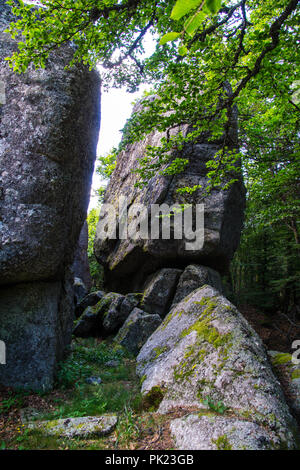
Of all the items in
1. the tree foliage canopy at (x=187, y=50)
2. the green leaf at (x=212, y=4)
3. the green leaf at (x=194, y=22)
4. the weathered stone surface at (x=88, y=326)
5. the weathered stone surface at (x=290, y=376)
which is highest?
the tree foliage canopy at (x=187, y=50)

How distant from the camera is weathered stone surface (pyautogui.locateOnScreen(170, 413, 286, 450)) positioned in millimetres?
2893

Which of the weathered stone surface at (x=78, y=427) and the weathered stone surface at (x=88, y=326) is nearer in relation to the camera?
the weathered stone surface at (x=78, y=427)

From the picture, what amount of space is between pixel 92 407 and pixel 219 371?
225cm

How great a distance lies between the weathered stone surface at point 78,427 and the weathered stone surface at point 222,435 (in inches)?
37.5

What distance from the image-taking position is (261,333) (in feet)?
45.2

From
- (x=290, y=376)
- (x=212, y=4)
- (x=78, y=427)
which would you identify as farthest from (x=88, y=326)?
(x=212, y=4)

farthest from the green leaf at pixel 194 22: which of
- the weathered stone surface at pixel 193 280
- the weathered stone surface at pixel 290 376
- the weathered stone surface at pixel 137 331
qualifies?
the weathered stone surface at pixel 193 280

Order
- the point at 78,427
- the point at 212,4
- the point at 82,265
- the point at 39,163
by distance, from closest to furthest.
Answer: the point at 212,4 → the point at 78,427 → the point at 39,163 → the point at 82,265

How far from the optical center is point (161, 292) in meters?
11.5

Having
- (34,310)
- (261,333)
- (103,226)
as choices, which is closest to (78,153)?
(34,310)

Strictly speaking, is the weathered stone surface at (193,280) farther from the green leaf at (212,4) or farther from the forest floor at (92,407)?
Result: the green leaf at (212,4)

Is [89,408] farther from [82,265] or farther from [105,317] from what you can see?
[82,265]

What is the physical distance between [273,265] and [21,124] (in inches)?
576

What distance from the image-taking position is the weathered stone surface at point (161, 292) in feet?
→ 37.4
